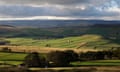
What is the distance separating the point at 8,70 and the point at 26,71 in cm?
379

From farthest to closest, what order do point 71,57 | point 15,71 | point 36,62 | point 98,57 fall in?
point 98,57, point 71,57, point 36,62, point 15,71

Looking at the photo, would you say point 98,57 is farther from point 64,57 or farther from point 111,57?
point 64,57

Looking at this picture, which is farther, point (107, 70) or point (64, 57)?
point (64, 57)

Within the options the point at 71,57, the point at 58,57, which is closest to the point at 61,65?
the point at 58,57

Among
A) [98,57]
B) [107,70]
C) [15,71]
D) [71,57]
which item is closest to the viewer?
[15,71]

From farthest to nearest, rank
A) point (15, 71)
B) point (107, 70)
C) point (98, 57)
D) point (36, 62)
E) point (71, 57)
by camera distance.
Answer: point (98, 57) < point (71, 57) < point (36, 62) < point (107, 70) < point (15, 71)

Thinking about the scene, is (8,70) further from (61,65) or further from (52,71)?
(61,65)

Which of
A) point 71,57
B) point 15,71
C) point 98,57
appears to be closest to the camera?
point 15,71

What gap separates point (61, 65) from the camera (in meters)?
84.7

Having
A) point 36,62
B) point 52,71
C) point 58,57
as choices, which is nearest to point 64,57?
point 58,57

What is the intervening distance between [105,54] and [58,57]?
3082cm

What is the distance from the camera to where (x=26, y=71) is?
68.7 metres

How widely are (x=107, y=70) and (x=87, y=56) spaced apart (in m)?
38.3

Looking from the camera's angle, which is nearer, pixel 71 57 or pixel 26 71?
pixel 26 71
